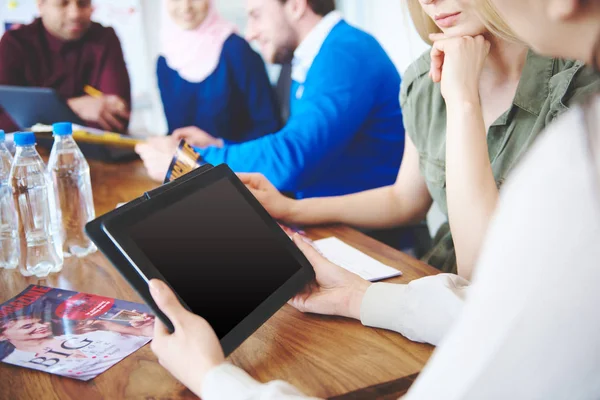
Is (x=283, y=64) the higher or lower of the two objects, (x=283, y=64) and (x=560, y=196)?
the lower

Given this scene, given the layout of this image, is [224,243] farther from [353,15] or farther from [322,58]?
[353,15]

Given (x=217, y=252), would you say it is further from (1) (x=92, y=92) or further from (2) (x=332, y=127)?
(1) (x=92, y=92)

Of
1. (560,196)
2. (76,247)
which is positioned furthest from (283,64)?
(560,196)

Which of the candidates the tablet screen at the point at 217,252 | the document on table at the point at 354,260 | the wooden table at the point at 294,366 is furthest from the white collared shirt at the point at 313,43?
the wooden table at the point at 294,366

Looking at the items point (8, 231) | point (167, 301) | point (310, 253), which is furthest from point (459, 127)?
point (8, 231)

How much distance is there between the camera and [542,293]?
16.5 inches

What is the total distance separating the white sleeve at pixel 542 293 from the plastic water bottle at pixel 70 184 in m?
0.87

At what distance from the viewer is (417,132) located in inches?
52.2

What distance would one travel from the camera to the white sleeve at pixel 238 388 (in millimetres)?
586

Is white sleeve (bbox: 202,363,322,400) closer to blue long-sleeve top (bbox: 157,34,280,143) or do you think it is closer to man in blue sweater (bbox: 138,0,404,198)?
man in blue sweater (bbox: 138,0,404,198)

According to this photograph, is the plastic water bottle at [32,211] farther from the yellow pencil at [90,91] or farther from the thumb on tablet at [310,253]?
the yellow pencil at [90,91]

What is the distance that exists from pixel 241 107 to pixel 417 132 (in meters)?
1.63

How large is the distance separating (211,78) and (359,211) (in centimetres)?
178

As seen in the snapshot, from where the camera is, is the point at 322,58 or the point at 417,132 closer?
the point at 417,132
